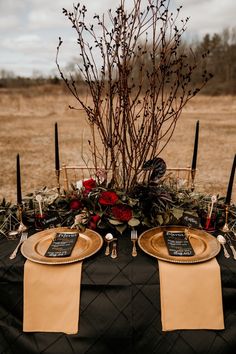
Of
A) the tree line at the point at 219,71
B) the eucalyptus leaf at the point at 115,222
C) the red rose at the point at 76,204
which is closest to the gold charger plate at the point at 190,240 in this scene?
the eucalyptus leaf at the point at 115,222

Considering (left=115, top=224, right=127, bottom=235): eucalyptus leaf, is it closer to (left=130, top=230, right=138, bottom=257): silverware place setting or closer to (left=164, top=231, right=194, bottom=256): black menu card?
(left=130, top=230, right=138, bottom=257): silverware place setting

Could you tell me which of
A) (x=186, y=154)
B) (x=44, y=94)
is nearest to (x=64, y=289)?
(x=186, y=154)

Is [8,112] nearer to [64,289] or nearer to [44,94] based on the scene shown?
[44,94]

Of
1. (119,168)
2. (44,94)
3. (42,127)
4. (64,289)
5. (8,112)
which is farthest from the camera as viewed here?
(44,94)

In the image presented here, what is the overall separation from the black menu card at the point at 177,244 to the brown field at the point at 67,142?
633 millimetres

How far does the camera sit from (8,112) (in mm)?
12953

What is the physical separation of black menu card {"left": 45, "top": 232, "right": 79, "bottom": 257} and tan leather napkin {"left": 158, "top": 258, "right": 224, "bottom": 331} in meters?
0.41

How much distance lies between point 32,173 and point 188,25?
3887 mm

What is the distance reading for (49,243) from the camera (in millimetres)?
1284

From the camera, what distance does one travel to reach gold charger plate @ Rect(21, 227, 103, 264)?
3.75 ft

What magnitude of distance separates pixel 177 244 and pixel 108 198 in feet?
1.25

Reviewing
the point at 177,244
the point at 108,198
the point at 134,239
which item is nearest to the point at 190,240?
the point at 177,244

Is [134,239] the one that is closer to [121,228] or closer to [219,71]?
[121,228]

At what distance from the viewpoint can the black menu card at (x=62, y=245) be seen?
119cm
